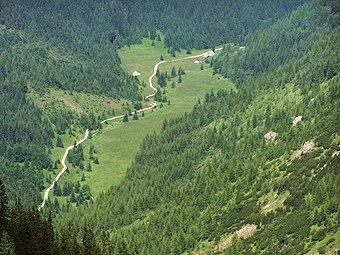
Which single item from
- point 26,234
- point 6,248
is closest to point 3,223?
point 26,234

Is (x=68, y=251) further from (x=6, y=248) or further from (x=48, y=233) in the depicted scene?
(x=6, y=248)

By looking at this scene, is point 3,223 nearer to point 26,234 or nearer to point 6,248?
point 26,234

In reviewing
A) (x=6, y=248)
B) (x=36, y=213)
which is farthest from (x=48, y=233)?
(x=6, y=248)

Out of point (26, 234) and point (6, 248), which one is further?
point (26, 234)

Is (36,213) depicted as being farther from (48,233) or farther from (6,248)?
(6,248)

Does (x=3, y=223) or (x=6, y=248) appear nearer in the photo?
(x=6, y=248)

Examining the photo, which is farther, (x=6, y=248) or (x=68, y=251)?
(x=68, y=251)
